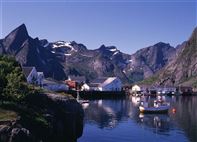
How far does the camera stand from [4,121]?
39.2 m

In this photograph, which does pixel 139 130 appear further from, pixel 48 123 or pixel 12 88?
pixel 12 88

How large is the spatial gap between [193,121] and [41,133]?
4525 centimetres

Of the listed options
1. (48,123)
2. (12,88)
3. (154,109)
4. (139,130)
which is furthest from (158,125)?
(12,88)

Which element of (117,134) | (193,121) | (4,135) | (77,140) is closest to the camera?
(4,135)

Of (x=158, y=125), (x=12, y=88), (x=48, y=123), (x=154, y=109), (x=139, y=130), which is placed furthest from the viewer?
(x=154, y=109)

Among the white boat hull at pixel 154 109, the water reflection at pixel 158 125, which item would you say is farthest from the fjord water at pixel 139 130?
the white boat hull at pixel 154 109

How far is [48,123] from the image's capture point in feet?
153

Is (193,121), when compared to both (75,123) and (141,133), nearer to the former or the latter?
(141,133)

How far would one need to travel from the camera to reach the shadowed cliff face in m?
38.8

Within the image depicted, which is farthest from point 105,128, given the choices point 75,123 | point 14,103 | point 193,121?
point 14,103

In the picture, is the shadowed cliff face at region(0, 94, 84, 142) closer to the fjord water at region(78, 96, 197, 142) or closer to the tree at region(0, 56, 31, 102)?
the tree at region(0, 56, 31, 102)

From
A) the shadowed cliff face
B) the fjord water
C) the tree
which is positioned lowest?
the fjord water

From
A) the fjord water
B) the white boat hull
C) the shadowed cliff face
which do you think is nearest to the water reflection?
the fjord water

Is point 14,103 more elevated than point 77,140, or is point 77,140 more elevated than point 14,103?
point 14,103
